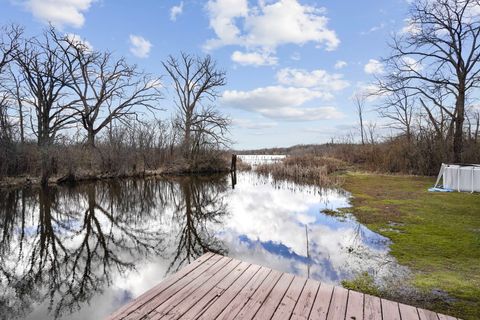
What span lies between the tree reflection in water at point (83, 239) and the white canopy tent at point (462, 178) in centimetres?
861

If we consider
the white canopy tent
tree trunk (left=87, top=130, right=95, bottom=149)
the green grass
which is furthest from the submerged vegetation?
tree trunk (left=87, top=130, right=95, bottom=149)

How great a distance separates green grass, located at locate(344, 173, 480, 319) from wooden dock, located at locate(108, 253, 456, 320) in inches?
41.7

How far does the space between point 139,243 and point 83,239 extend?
1349 millimetres

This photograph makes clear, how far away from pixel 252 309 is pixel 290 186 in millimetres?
11704

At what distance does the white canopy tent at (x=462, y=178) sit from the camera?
9.84 meters

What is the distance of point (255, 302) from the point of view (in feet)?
8.93

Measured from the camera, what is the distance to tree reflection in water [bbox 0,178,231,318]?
4.07m

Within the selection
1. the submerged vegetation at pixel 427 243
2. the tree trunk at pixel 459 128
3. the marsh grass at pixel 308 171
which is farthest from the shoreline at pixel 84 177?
the tree trunk at pixel 459 128

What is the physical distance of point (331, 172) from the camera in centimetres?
1930

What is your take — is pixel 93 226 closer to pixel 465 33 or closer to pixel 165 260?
pixel 165 260

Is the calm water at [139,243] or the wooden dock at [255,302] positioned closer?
the wooden dock at [255,302]

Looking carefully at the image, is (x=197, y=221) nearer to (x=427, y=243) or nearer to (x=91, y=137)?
(x=427, y=243)

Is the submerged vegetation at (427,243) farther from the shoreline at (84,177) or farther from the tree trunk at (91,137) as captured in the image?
the tree trunk at (91,137)

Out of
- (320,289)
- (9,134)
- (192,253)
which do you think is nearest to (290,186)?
(192,253)
